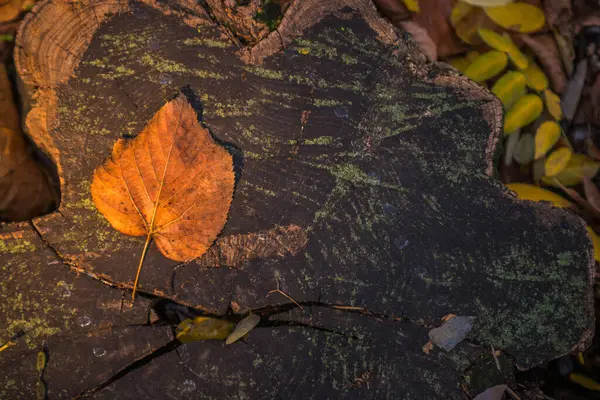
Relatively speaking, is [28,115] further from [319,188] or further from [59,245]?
[319,188]

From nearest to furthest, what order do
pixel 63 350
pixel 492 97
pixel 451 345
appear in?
pixel 63 350, pixel 451 345, pixel 492 97

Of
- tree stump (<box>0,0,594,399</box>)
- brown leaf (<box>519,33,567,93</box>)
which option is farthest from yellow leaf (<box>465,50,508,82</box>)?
tree stump (<box>0,0,594,399</box>)

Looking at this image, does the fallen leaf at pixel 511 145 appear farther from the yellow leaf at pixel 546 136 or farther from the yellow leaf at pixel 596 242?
the yellow leaf at pixel 596 242

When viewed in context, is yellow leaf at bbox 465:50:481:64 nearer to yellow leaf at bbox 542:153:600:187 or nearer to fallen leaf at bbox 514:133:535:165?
fallen leaf at bbox 514:133:535:165

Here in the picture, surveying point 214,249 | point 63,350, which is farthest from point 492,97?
point 63,350

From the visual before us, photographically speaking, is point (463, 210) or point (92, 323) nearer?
point (92, 323)

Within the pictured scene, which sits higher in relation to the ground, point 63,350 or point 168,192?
point 168,192

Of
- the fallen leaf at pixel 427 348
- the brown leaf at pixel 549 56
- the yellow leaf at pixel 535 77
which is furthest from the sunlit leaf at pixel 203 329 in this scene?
the brown leaf at pixel 549 56

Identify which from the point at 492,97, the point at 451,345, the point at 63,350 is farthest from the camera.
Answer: the point at 492,97
